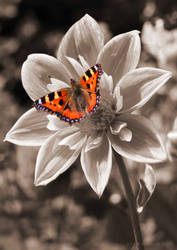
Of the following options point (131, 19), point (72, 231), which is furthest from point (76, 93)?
point (131, 19)

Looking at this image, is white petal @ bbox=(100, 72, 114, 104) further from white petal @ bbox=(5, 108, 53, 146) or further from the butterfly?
white petal @ bbox=(5, 108, 53, 146)

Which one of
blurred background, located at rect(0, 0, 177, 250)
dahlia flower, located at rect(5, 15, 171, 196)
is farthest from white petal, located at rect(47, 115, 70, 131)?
blurred background, located at rect(0, 0, 177, 250)

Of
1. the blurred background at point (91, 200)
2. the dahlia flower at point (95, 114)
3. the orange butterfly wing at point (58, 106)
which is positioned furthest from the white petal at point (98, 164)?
the blurred background at point (91, 200)

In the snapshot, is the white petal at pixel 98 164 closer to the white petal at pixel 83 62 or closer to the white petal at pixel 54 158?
the white petal at pixel 54 158

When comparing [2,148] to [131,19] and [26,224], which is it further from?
[131,19]

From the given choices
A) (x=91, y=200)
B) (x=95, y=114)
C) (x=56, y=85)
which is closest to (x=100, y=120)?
(x=95, y=114)

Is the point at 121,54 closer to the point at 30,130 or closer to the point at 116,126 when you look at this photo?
the point at 116,126
